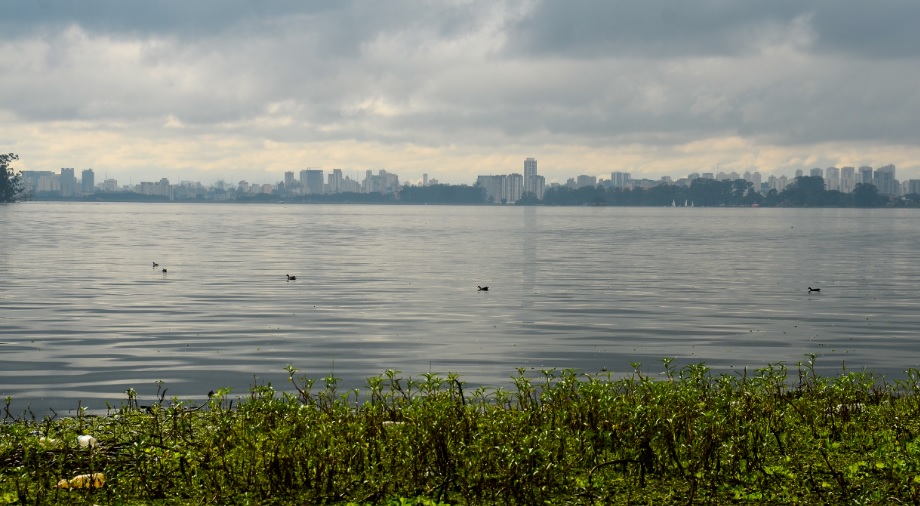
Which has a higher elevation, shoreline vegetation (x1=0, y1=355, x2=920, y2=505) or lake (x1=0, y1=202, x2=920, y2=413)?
A: shoreline vegetation (x1=0, y1=355, x2=920, y2=505)

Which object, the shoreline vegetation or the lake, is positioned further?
the lake

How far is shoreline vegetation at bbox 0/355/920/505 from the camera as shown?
32.7 ft

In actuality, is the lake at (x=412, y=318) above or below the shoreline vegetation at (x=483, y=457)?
below

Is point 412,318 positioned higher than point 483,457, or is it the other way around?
point 483,457

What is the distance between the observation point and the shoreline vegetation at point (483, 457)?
9969mm

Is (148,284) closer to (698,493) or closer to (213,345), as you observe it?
(213,345)

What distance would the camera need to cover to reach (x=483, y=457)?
1048 centimetres

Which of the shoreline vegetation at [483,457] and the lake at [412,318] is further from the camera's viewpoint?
the lake at [412,318]

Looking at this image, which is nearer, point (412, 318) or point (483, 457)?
point (483, 457)

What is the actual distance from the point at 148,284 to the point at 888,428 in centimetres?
3842

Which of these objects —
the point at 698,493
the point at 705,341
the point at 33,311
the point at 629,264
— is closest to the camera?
the point at 698,493

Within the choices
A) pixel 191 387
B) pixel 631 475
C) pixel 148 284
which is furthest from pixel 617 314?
pixel 631 475

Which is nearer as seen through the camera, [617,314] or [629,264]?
[617,314]

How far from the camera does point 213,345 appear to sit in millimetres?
27109
